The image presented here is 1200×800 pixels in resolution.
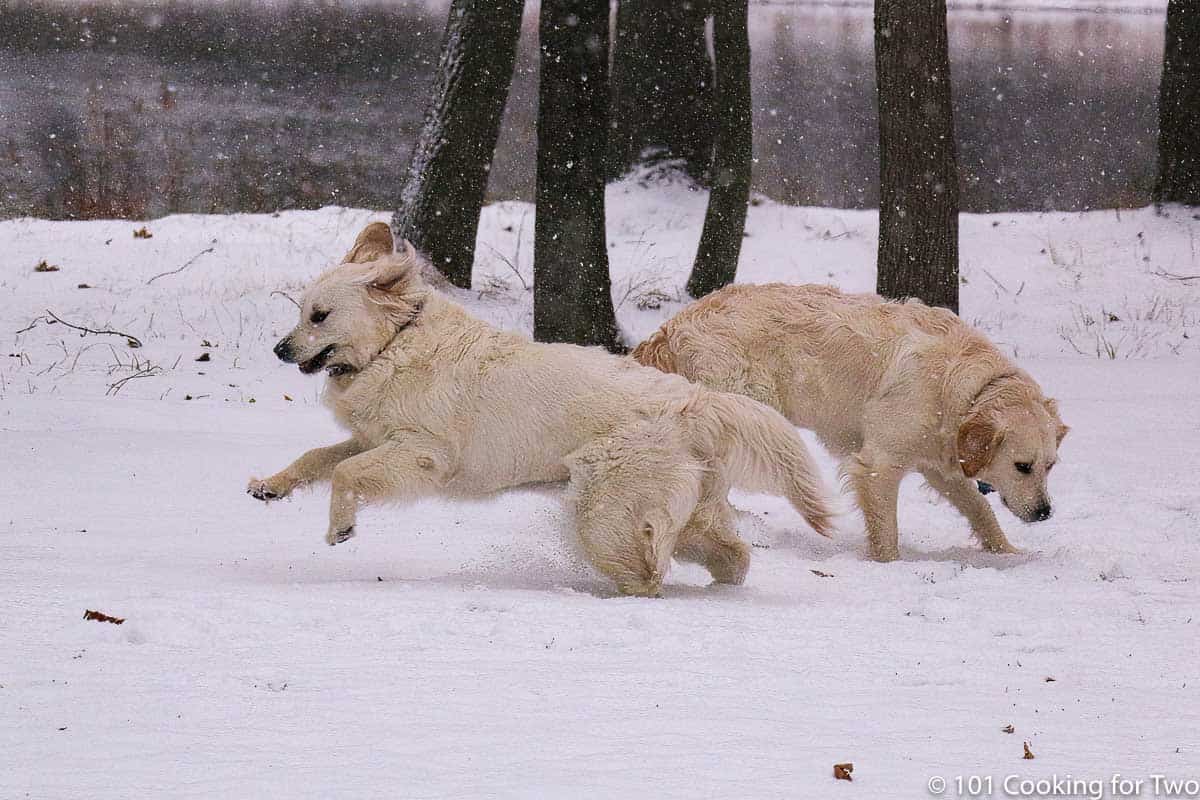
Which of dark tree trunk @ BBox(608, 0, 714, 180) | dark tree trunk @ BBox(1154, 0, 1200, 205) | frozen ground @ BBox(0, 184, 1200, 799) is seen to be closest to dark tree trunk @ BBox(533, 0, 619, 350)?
frozen ground @ BBox(0, 184, 1200, 799)

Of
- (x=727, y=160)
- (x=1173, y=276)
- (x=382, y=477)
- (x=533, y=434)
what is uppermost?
(x=727, y=160)

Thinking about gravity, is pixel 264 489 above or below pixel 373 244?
below

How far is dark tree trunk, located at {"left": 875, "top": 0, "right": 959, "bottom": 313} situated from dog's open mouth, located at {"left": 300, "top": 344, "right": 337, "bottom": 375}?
19.0 ft

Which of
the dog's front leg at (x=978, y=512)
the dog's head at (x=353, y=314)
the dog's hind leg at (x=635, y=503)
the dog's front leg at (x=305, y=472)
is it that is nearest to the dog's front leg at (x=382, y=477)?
the dog's front leg at (x=305, y=472)

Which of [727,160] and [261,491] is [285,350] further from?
[727,160]

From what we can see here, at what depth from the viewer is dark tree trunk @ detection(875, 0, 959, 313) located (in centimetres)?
1050

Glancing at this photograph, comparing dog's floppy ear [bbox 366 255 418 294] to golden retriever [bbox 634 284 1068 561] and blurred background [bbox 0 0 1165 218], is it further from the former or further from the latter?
blurred background [bbox 0 0 1165 218]

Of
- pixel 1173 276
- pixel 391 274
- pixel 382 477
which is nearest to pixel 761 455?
pixel 382 477

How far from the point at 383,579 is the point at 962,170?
70.9 feet

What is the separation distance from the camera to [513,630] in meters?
4.82

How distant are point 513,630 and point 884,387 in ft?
10.4

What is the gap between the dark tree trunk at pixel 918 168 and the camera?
413 inches

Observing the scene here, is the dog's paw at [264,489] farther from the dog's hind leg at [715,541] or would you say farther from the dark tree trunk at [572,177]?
the dark tree trunk at [572,177]

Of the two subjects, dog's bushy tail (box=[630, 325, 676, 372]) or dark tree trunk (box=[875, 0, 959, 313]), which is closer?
dog's bushy tail (box=[630, 325, 676, 372])
